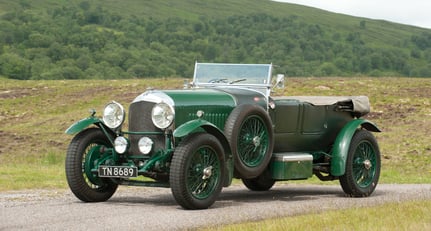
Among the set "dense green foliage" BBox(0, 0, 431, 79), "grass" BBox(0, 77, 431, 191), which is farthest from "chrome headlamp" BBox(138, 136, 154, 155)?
"dense green foliage" BBox(0, 0, 431, 79)

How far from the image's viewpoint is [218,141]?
1137 centimetres

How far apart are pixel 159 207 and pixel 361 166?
3583 millimetres

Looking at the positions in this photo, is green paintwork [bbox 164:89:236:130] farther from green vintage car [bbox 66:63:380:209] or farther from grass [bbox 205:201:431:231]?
grass [bbox 205:201:431:231]

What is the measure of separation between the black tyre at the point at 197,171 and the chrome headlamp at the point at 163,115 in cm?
37

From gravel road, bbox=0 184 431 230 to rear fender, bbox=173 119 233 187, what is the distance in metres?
0.52

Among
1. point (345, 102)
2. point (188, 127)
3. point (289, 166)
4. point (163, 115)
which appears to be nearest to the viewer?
point (188, 127)

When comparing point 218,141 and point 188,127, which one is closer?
point 188,127

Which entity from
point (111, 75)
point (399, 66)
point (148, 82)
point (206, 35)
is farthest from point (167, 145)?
point (206, 35)

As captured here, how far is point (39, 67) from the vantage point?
82688mm

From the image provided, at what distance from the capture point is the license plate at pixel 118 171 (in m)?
11.2

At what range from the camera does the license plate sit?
11.2 m

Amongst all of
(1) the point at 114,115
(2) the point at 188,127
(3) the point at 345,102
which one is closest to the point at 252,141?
(2) the point at 188,127

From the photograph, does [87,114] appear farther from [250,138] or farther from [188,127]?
[188,127]

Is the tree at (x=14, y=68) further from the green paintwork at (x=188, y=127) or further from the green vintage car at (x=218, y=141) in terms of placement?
the green paintwork at (x=188, y=127)
